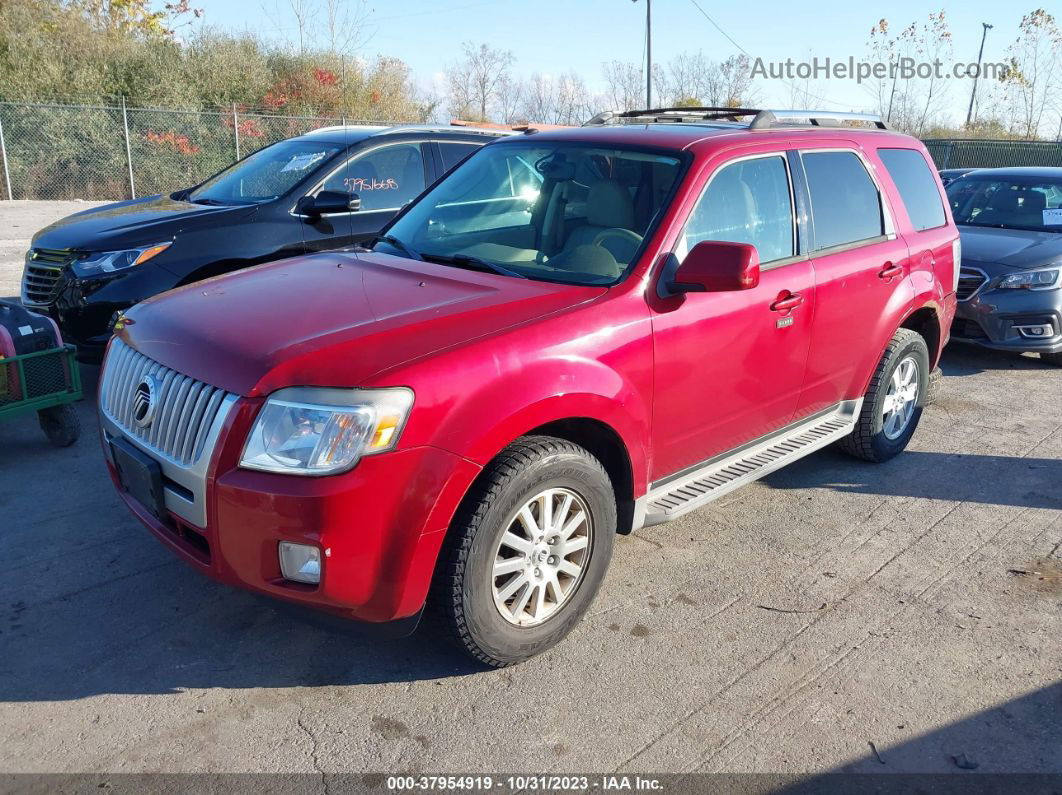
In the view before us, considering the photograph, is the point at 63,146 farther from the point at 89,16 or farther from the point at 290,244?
the point at 290,244

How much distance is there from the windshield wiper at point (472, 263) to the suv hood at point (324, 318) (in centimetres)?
6

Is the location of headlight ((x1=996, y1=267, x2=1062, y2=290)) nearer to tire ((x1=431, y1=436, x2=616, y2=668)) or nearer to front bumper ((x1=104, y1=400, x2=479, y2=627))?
tire ((x1=431, y1=436, x2=616, y2=668))

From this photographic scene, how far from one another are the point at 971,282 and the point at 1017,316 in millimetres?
482

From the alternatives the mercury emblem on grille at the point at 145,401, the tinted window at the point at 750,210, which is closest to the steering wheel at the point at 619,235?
the tinted window at the point at 750,210

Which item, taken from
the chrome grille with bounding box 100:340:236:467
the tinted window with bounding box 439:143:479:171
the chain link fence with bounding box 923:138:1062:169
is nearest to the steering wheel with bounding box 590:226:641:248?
the chrome grille with bounding box 100:340:236:467

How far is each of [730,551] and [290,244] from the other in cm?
397

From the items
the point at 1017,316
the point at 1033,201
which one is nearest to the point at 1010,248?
the point at 1017,316

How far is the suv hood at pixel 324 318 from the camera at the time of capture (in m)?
2.87

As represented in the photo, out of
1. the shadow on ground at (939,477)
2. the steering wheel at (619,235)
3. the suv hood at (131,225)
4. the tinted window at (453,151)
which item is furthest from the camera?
the tinted window at (453,151)

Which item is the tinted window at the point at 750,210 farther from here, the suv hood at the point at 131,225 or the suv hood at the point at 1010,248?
the suv hood at the point at 1010,248

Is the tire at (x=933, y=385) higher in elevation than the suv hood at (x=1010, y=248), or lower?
lower

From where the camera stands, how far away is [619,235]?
3.79 m

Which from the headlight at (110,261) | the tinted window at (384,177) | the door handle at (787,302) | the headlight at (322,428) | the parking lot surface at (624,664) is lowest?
the parking lot surface at (624,664)

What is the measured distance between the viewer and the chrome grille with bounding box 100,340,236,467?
291 centimetres
